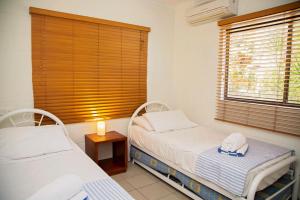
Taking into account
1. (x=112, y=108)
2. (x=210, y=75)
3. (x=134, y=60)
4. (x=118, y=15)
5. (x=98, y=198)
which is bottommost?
(x=98, y=198)

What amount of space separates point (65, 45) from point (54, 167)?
154cm

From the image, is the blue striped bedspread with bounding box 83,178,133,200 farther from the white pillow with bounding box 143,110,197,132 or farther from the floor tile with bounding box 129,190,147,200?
the white pillow with bounding box 143,110,197,132

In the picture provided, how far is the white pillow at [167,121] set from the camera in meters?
2.92

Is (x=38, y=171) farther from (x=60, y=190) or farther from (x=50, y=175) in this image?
(x=60, y=190)

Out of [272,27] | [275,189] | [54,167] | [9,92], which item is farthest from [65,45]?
[275,189]

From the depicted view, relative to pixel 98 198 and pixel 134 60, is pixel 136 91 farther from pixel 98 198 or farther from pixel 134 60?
pixel 98 198

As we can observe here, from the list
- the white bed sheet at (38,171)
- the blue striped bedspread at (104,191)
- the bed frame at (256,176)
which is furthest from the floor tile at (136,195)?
the blue striped bedspread at (104,191)

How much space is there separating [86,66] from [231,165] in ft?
6.90

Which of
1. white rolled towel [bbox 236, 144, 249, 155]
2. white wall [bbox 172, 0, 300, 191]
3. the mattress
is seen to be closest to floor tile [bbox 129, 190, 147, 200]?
the mattress

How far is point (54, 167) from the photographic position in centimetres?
178

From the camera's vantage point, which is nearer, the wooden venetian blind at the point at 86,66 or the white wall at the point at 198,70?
the wooden venetian blind at the point at 86,66

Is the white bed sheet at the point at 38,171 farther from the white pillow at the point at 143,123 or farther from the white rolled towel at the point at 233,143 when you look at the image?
the white rolled towel at the point at 233,143

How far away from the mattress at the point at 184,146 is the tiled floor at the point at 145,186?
0.31 meters

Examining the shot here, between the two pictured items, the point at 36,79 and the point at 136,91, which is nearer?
the point at 36,79
